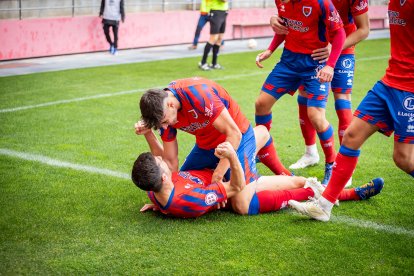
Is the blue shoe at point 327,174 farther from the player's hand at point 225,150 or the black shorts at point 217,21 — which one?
the black shorts at point 217,21

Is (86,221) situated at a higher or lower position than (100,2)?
lower

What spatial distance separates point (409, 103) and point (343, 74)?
210 cm

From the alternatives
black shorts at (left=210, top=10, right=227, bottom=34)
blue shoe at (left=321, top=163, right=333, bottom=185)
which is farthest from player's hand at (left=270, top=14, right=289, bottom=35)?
black shorts at (left=210, top=10, right=227, bottom=34)

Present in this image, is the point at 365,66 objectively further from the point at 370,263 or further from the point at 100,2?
the point at 370,263

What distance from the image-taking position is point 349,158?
504 cm

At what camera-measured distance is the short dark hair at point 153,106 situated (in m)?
4.92

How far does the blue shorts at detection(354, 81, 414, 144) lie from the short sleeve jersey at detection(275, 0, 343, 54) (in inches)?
56.1

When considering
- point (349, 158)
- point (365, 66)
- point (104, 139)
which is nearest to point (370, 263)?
point (349, 158)

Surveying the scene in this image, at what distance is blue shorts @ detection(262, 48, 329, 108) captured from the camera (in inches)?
253

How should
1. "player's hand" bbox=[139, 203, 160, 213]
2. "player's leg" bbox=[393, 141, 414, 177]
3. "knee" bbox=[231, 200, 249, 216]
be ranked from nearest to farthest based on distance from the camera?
"player's leg" bbox=[393, 141, 414, 177], "knee" bbox=[231, 200, 249, 216], "player's hand" bbox=[139, 203, 160, 213]

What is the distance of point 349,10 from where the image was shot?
6.57 m

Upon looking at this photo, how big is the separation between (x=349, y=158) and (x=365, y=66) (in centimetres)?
1079

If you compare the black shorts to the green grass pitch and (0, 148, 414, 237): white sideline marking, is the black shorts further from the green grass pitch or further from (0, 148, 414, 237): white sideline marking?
(0, 148, 414, 237): white sideline marking

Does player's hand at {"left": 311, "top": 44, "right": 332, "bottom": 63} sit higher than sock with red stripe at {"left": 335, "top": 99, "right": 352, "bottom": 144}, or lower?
higher
